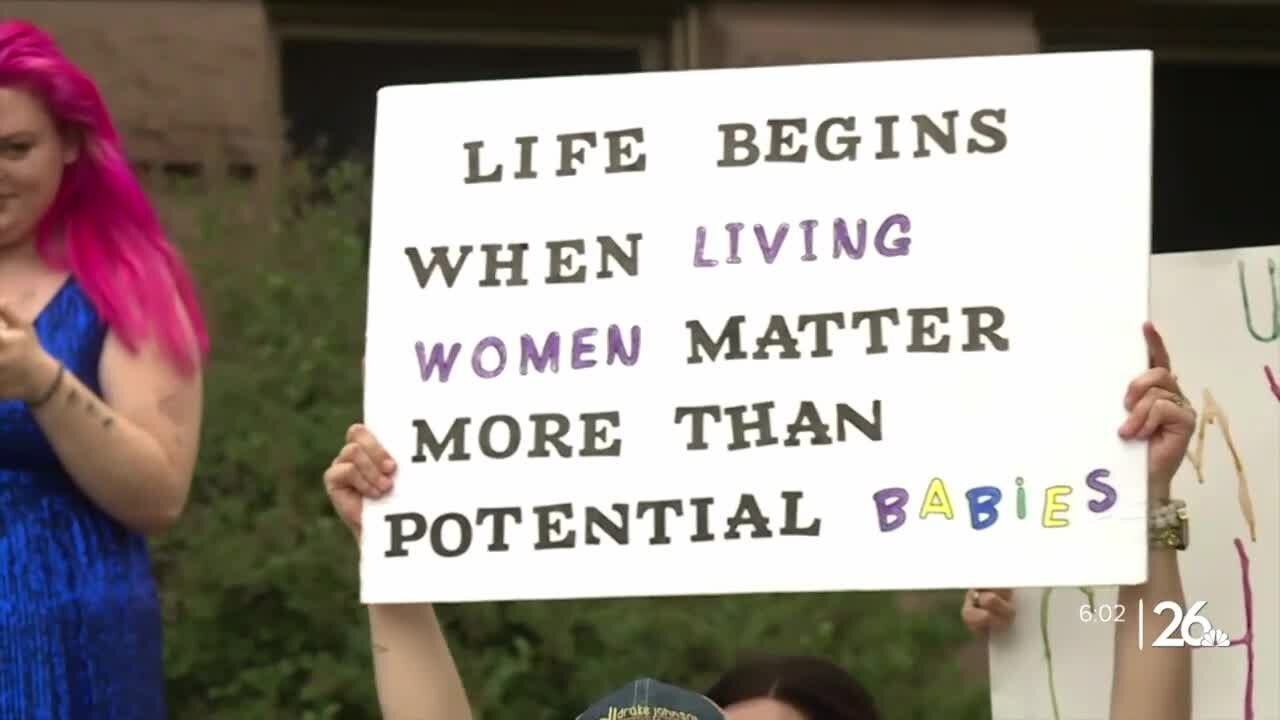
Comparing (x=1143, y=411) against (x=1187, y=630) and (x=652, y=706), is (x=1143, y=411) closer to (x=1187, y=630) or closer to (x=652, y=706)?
(x=1187, y=630)

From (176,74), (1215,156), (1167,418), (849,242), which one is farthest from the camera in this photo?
(1215,156)

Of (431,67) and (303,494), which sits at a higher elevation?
(431,67)

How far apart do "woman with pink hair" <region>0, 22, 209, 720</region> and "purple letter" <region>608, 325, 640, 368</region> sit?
63 centimetres

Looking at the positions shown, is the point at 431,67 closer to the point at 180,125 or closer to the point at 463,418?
the point at 180,125

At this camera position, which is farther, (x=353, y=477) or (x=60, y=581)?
(x=60, y=581)

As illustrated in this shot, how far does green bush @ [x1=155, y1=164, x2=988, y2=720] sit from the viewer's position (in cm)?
386

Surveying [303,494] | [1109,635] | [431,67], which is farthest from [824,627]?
[431,67]

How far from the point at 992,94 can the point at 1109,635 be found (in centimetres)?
75

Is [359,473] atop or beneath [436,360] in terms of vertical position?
beneath

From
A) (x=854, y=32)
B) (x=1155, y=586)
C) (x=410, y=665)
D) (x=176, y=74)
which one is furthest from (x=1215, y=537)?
(x=176, y=74)

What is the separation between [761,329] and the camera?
2.30 meters

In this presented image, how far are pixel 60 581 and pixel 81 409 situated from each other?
23cm

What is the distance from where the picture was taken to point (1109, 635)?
2666mm

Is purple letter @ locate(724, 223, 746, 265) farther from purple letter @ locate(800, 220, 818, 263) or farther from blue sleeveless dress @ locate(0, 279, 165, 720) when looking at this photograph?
blue sleeveless dress @ locate(0, 279, 165, 720)
